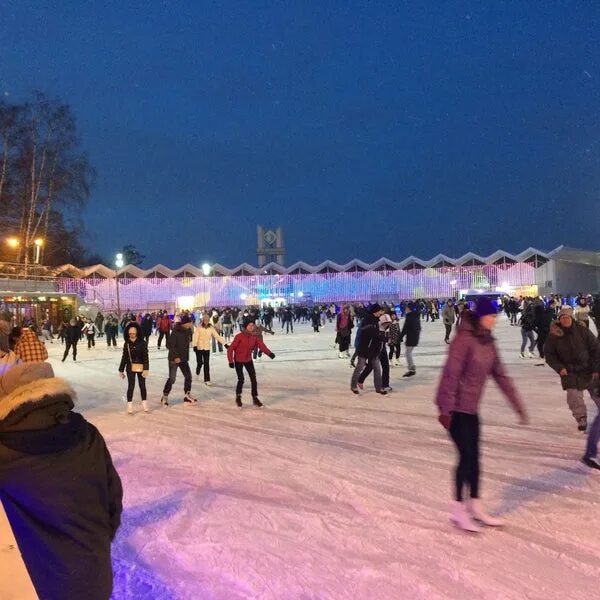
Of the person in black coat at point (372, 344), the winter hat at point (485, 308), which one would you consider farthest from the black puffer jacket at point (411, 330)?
the winter hat at point (485, 308)

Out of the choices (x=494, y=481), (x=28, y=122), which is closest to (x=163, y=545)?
(x=494, y=481)

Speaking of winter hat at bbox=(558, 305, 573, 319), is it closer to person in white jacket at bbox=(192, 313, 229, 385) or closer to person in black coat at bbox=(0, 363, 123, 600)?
person in black coat at bbox=(0, 363, 123, 600)

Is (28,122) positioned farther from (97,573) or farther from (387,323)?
(97,573)

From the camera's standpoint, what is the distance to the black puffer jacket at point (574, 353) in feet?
17.0

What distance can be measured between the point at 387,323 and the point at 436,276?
151 feet

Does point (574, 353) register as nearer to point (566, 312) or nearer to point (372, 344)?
point (566, 312)

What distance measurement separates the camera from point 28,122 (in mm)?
27609

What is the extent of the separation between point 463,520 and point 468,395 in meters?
0.75

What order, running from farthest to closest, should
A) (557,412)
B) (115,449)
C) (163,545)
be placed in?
(557,412) < (115,449) < (163,545)

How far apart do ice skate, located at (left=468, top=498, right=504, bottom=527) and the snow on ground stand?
0.27 feet

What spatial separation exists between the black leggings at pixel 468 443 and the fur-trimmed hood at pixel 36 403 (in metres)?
2.45

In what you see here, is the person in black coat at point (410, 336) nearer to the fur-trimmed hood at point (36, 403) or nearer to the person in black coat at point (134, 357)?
the person in black coat at point (134, 357)

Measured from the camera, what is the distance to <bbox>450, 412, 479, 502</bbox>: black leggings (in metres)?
3.55

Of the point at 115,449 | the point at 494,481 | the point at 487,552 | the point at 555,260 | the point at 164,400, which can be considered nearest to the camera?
the point at 487,552
